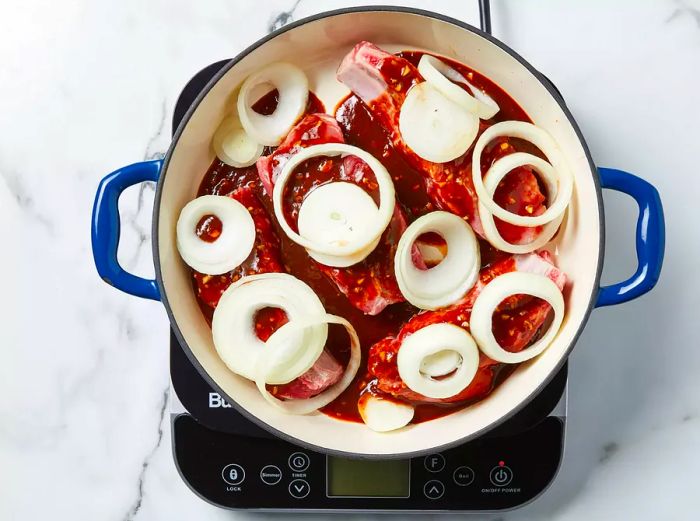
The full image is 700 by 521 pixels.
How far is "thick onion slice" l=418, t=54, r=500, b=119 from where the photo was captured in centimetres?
175

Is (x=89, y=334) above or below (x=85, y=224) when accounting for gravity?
below

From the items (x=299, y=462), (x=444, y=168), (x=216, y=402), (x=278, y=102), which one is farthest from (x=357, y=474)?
(x=278, y=102)

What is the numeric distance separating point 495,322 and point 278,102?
68 cm

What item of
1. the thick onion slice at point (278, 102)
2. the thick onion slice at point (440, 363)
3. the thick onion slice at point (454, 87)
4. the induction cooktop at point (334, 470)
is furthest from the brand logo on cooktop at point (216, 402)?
the thick onion slice at point (454, 87)

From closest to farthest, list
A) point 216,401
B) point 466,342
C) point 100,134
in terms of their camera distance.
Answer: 1. point 466,342
2. point 216,401
3. point 100,134

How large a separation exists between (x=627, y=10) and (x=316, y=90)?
77 cm

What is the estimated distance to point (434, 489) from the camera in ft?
6.39

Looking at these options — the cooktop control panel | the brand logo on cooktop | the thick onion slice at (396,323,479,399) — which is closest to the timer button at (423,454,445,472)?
the cooktop control panel

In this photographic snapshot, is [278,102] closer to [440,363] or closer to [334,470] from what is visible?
[440,363]

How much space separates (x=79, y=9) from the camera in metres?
2.05

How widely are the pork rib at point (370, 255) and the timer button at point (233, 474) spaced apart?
1.55 ft

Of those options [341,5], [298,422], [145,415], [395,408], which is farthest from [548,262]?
[145,415]

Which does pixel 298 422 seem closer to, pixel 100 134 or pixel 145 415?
pixel 145 415

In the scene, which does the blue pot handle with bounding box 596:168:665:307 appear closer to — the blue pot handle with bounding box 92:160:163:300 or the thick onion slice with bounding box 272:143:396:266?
the thick onion slice with bounding box 272:143:396:266
